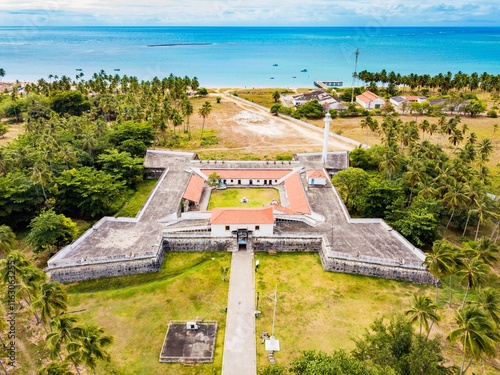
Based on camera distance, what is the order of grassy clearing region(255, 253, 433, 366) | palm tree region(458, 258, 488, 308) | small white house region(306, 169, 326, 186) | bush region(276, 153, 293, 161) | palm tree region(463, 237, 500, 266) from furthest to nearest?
1. bush region(276, 153, 293, 161)
2. small white house region(306, 169, 326, 186)
3. palm tree region(463, 237, 500, 266)
4. grassy clearing region(255, 253, 433, 366)
5. palm tree region(458, 258, 488, 308)

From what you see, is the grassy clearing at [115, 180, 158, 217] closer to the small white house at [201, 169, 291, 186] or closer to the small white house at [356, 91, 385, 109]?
the small white house at [201, 169, 291, 186]

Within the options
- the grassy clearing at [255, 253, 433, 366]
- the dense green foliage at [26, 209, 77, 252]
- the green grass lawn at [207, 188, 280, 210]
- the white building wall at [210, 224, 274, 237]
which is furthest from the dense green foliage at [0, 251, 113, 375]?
the green grass lawn at [207, 188, 280, 210]

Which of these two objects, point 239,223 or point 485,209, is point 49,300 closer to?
point 239,223

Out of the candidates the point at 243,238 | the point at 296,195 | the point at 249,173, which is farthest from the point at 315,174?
the point at 243,238

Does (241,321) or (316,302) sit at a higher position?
(316,302)

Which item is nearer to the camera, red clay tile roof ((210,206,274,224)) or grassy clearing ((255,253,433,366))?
grassy clearing ((255,253,433,366))

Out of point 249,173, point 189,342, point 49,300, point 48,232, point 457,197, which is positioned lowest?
point 189,342
